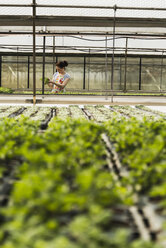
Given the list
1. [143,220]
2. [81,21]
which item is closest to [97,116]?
[81,21]

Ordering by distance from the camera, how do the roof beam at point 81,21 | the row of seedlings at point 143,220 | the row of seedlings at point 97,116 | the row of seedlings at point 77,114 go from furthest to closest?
1. the roof beam at point 81,21
2. the row of seedlings at point 77,114
3. the row of seedlings at point 97,116
4. the row of seedlings at point 143,220

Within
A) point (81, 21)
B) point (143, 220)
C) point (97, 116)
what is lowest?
point (143, 220)

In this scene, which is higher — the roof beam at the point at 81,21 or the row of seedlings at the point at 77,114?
the roof beam at the point at 81,21

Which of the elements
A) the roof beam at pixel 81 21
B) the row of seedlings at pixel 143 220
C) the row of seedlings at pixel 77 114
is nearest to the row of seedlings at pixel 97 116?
the row of seedlings at pixel 77 114

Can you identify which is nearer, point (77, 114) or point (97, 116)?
point (97, 116)

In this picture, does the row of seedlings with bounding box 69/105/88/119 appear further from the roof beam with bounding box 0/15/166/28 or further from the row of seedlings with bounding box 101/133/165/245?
the row of seedlings with bounding box 101/133/165/245

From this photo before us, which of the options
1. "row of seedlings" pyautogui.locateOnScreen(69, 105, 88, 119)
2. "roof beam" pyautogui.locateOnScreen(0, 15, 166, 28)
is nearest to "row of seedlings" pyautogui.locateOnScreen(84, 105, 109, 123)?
"row of seedlings" pyautogui.locateOnScreen(69, 105, 88, 119)

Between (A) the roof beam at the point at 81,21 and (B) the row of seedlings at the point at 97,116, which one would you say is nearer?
(B) the row of seedlings at the point at 97,116

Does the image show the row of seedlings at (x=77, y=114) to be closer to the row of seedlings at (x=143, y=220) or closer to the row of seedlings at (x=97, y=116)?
the row of seedlings at (x=97, y=116)

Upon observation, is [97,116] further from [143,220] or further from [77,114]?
[143,220]

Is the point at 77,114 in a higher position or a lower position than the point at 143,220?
higher

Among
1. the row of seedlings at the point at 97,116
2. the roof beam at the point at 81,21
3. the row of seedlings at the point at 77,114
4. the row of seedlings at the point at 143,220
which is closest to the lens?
the row of seedlings at the point at 143,220

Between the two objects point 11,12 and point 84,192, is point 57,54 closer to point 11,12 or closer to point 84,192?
point 11,12

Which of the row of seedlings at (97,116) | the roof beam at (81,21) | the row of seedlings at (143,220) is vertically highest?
the roof beam at (81,21)
